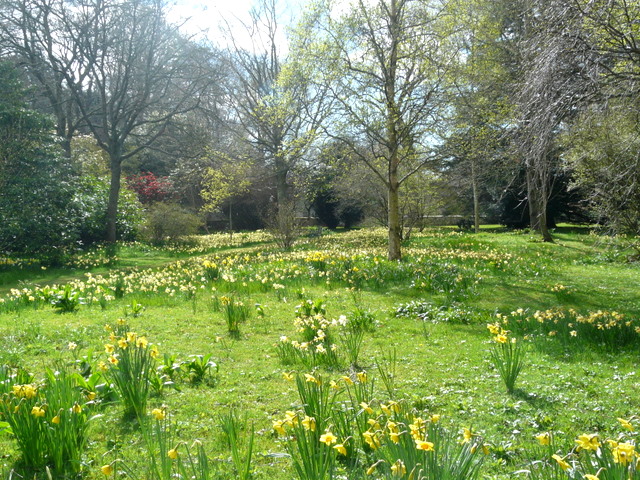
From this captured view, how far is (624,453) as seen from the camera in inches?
64.6

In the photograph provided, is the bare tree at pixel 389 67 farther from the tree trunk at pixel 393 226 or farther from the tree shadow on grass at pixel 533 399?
the tree shadow on grass at pixel 533 399

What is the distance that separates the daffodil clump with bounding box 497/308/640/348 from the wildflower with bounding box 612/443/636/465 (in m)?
3.11

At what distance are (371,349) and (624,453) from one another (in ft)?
11.8

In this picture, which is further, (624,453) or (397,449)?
(397,449)

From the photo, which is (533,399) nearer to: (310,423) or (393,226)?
(310,423)

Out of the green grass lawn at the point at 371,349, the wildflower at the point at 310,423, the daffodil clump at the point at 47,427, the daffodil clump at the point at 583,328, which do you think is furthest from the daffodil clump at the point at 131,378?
the daffodil clump at the point at 583,328

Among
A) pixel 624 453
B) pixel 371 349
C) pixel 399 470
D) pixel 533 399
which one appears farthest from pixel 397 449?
pixel 371 349

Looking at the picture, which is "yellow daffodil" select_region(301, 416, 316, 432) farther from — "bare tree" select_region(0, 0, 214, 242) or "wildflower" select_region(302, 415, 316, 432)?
"bare tree" select_region(0, 0, 214, 242)

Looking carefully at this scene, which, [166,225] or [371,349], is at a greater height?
[166,225]

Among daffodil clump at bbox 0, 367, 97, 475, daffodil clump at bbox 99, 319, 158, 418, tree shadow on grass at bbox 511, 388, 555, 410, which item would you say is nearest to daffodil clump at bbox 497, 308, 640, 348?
tree shadow on grass at bbox 511, 388, 555, 410

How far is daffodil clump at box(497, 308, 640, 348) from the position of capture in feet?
16.3

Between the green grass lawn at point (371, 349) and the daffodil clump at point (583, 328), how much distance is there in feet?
0.07

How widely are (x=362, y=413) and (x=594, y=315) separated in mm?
3788

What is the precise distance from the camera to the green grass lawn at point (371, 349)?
118 inches
